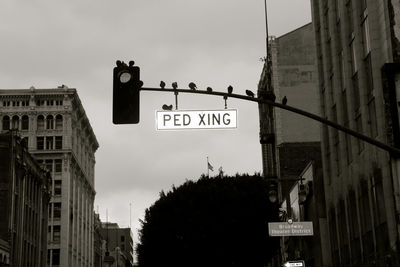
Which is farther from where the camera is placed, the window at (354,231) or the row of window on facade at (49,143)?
the row of window on facade at (49,143)

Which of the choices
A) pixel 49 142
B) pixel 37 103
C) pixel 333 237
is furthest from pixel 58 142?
pixel 333 237

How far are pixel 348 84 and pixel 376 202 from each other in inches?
271

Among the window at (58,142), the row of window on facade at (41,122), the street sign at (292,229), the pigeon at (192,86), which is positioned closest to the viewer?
the pigeon at (192,86)

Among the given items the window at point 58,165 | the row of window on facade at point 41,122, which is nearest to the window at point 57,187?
the window at point 58,165

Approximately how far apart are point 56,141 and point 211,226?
70760 mm

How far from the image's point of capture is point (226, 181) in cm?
5788

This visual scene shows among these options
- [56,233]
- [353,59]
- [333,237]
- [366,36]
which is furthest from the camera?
[56,233]

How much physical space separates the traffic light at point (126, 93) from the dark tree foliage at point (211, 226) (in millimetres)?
40880

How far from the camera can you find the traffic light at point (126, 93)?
13383 millimetres

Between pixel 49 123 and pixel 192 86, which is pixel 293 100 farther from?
pixel 49 123

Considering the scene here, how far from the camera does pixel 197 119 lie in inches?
A: 540

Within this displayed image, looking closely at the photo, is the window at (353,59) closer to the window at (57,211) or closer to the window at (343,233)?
the window at (343,233)

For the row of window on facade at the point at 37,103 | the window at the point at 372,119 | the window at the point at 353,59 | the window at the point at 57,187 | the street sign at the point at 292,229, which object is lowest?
the street sign at the point at 292,229

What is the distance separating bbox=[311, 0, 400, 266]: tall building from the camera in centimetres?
2517
